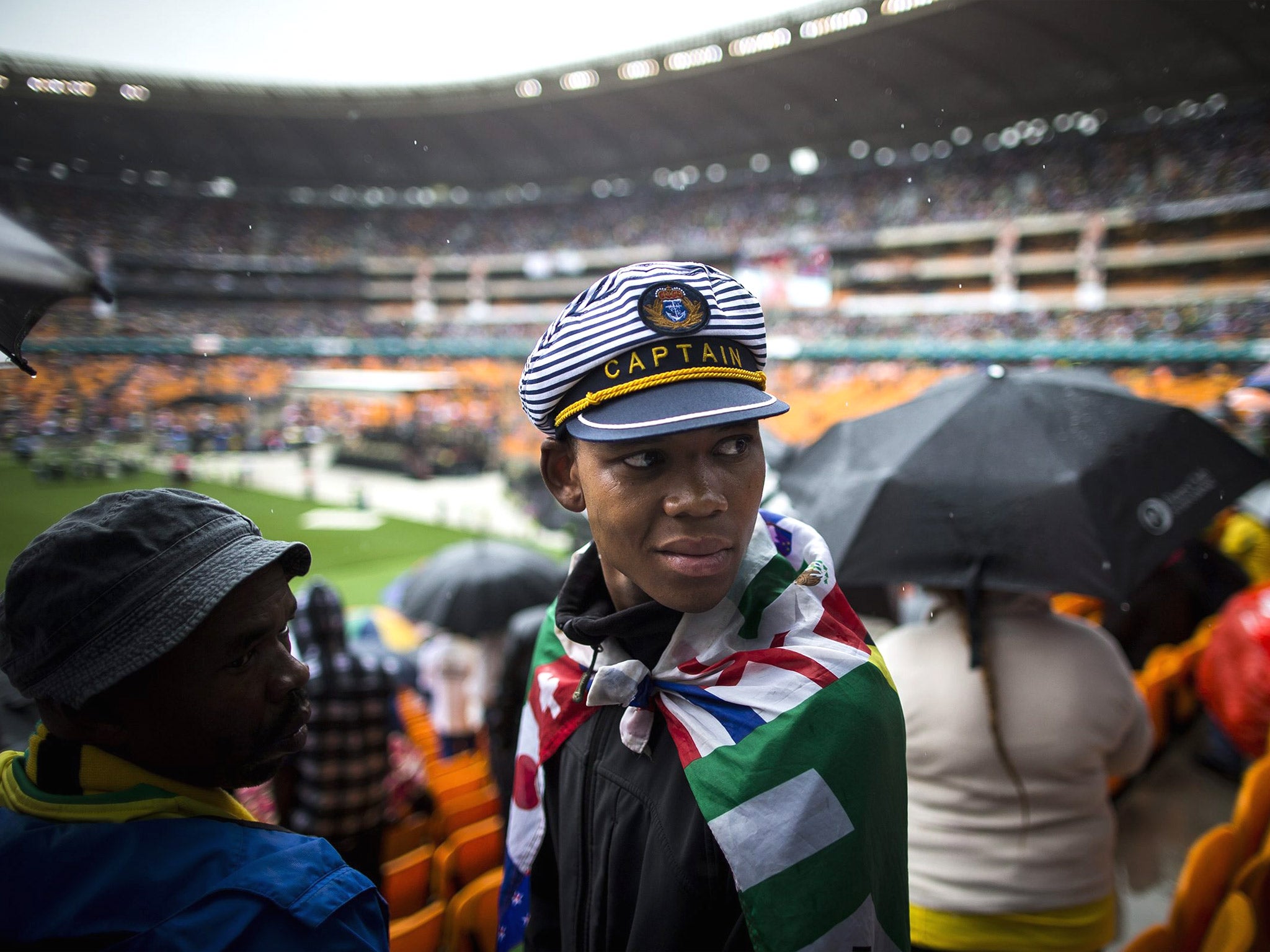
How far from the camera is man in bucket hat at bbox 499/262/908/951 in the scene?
0.93 metres

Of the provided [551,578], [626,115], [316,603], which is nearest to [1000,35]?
[316,603]

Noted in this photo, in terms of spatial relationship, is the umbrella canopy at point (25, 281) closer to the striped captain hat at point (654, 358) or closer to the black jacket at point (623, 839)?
the striped captain hat at point (654, 358)

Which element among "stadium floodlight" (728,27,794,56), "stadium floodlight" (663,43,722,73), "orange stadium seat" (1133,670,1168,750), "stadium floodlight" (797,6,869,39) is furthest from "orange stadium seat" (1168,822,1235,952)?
"stadium floodlight" (663,43,722,73)

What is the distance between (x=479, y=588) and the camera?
4.65m

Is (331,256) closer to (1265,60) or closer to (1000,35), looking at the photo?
(1000,35)

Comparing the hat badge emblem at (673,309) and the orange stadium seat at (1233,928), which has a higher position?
the hat badge emblem at (673,309)

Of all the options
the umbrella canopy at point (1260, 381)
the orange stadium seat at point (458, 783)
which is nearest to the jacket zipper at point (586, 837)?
the orange stadium seat at point (458, 783)

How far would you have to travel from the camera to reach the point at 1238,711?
3.17 metres

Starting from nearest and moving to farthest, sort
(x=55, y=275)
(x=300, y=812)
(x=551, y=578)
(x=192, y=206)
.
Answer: (x=55, y=275)
(x=192, y=206)
(x=300, y=812)
(x=551, y=578)

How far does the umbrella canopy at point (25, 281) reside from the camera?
1.10m

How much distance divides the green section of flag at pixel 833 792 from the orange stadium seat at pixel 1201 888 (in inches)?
63.1

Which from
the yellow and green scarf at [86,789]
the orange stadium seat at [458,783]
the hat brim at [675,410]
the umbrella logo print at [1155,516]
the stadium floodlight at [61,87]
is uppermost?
the stadium floodlight at [61,87]

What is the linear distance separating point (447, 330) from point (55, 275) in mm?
15443

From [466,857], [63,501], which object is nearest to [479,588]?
[466,857]
